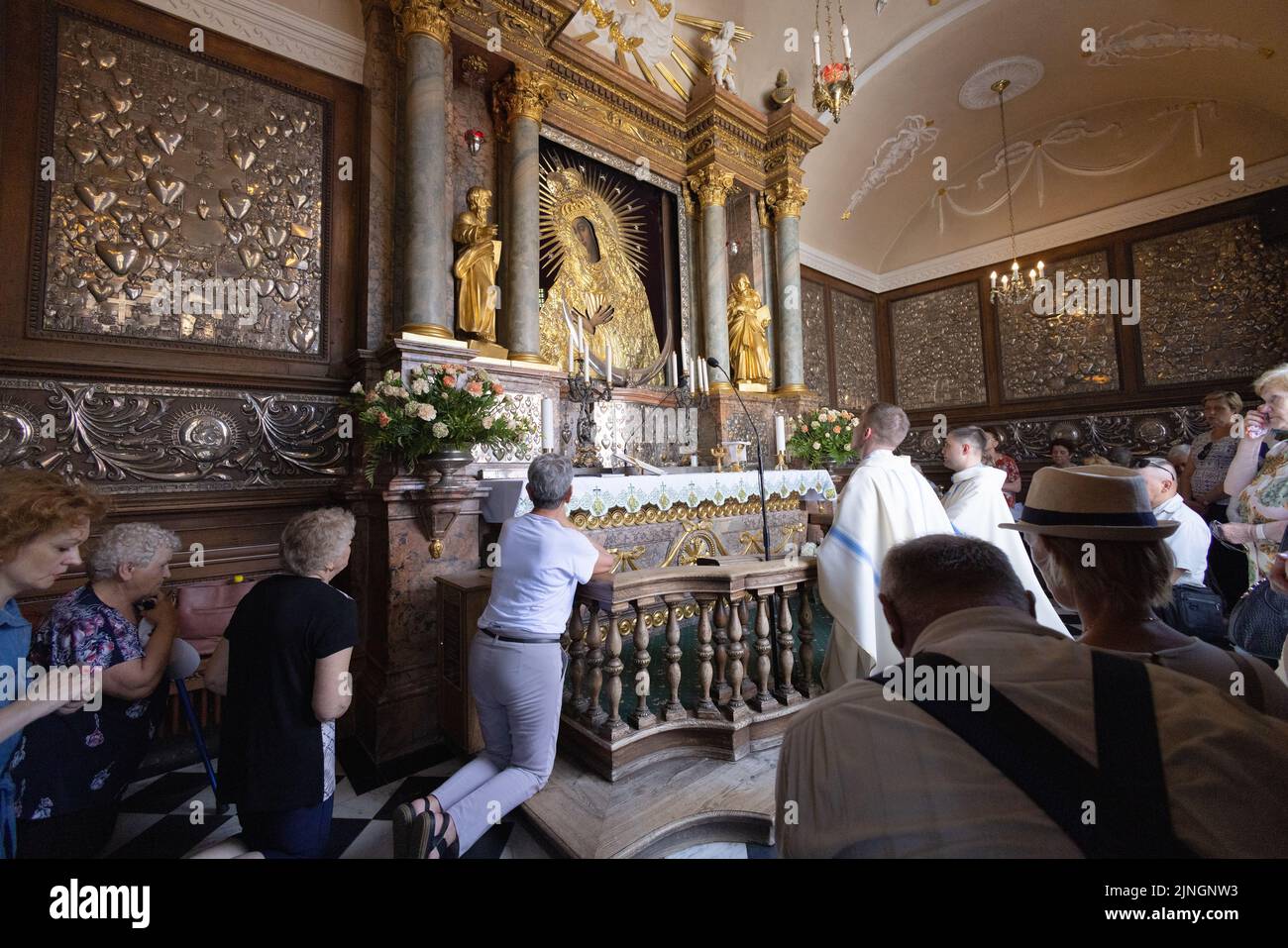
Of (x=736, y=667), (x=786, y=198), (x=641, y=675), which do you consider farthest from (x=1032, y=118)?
(x=641, y=675)

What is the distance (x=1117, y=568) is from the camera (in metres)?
1.37

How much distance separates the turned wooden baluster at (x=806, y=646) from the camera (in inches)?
107

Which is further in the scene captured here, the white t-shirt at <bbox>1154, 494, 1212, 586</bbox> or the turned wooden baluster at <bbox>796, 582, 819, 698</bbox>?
the white t-shirt at <bbox>1154, 494, 1212, 586</bbox>

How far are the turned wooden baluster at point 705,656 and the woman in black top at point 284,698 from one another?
1482mm

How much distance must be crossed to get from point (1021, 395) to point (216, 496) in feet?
37.5

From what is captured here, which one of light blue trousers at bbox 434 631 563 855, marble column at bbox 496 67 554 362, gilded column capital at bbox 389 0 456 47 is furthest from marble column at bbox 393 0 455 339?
light blue trousers at bbox 434 631 563 855

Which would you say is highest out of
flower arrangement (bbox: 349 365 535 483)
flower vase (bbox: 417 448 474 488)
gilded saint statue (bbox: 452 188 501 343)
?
gilded saint statue (bbox: 452 188 501 343)

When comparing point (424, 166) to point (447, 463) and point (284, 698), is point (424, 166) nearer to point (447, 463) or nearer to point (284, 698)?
point (447, 463)

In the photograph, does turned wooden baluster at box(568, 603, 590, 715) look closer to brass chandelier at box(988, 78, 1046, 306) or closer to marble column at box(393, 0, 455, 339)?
marble column at box(393, 0, 455, 339)

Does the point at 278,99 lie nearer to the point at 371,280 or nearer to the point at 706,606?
the point at 371,280

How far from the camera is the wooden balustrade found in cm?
244

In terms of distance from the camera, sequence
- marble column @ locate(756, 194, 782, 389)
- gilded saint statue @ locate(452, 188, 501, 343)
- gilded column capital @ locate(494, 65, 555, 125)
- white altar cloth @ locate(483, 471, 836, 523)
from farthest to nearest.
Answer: marble column @ locate(756, 194, 782, 389) < gilded column capital @ locate(494, 65, 555, 125) < gilded saint statue @ locate(452, 188, 501, 343) < white altar cloth @ locate(483, 471, 836, 523)

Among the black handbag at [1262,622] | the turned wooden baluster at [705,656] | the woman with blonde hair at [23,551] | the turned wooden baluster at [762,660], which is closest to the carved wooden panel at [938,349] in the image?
the black handbag at [1262,622]

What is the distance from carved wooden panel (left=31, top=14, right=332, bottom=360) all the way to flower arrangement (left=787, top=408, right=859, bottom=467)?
5.12 metres
